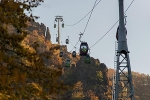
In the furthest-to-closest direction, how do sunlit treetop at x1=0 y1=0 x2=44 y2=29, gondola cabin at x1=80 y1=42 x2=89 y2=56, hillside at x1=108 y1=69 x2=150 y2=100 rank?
hillside at x1=108 y1=69 x2=150 y2=100, gondola cabin at x1=80 y1=42 x2=89 y2=56, sunlit treetop at x1=0 y1=0 x2=44 y2=29

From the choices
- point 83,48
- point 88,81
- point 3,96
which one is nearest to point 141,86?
point 88,81

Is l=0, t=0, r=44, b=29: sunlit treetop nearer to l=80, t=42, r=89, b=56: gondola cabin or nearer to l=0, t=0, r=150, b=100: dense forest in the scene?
l=0, t=0, r=150, b=100: dense forest

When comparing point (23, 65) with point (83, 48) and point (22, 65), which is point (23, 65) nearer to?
point (22, 65)

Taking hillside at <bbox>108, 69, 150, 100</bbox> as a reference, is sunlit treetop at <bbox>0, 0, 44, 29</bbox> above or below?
below

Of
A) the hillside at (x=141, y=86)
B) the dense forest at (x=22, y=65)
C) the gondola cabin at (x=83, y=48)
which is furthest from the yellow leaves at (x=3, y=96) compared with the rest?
the hillside at (x=141, y=86)

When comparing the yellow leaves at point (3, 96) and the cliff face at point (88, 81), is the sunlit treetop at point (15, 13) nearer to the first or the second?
the yellow leaves at point (3, 96)

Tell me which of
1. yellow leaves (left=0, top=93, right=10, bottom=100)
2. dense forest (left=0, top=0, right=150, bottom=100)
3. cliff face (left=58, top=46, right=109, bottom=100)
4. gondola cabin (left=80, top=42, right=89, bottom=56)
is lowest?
yellow leaves (left=0, top=93, right=10, bottom=100)

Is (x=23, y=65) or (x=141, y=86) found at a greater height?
(x=141, y=86)

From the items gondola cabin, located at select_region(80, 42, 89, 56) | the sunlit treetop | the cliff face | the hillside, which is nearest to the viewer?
the sunlit treetop

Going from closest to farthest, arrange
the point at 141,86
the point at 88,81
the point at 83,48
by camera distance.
Result: 1. the point at 83,48
2. the point at 88,81
3. the point at 141,86

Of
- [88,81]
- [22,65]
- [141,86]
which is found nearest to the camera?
[22,65]

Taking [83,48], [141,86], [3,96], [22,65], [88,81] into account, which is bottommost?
[3,96]

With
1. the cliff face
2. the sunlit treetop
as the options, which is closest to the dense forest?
the sunlit treetop

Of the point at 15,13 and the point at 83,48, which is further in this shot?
the point at 83,48
